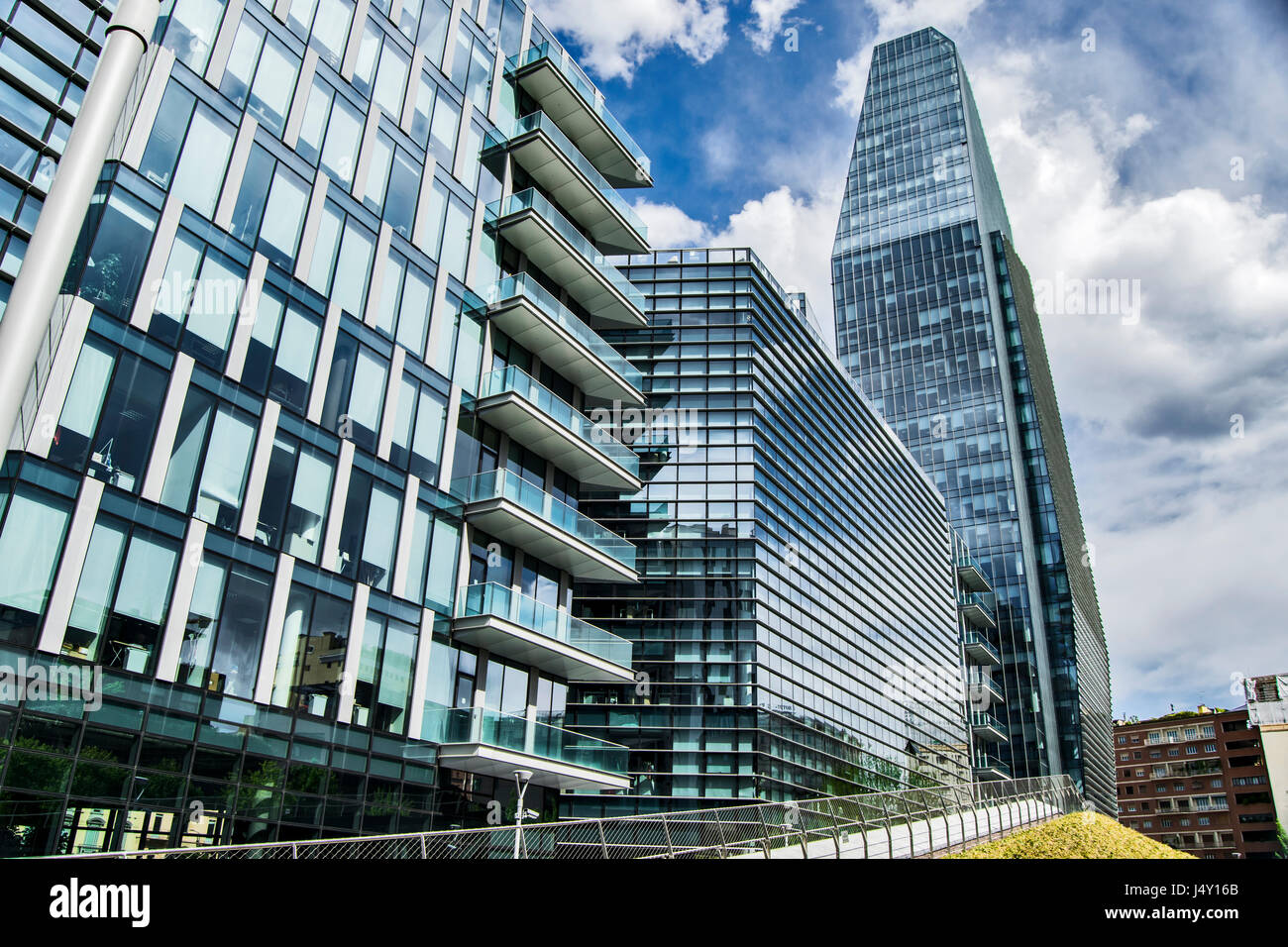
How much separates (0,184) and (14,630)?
9598mm

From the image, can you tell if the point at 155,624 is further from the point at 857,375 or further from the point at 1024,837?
the point at 857,375

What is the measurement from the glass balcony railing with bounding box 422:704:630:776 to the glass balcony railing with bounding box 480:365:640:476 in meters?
8.97

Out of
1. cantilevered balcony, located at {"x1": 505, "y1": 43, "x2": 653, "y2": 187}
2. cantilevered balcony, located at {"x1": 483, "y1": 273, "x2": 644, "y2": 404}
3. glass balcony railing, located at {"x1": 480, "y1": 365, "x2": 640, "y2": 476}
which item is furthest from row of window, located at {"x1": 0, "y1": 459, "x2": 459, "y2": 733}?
cantilevered balcony, located at {"x1": 505, "y1": 43, "x2": 653, "y2": 187}

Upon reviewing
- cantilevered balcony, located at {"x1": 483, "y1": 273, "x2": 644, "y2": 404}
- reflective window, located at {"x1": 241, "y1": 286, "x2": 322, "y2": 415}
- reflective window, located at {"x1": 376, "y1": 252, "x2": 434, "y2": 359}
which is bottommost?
reflective window, located at {"x1": 241, "y1": 286, "x2": 322, "y2": 415}

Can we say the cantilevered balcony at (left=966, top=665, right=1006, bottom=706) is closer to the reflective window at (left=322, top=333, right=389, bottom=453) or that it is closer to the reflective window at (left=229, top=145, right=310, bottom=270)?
the reflective window at (left=322, top=333, right=389, bottom=453)

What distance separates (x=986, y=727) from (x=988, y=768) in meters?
3.14

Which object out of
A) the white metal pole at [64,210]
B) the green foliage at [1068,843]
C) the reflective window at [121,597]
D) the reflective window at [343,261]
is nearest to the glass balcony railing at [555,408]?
the reflective window at [343,261]

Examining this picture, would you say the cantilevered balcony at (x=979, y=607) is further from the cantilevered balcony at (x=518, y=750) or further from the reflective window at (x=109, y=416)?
the reflective window at (x=109, y=416)

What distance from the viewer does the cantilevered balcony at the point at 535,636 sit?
77.6ft

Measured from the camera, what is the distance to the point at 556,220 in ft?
100

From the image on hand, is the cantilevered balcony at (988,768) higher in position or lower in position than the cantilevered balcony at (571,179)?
lower

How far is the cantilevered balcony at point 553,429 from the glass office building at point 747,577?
26.8 feet

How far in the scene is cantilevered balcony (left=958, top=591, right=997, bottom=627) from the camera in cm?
8100
